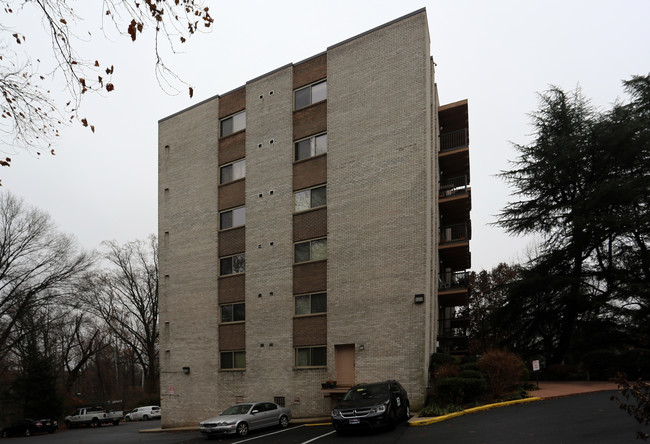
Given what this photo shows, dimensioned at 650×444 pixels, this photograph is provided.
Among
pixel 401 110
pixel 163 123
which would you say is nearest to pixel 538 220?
pixel 401 110

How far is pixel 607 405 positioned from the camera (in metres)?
15.7

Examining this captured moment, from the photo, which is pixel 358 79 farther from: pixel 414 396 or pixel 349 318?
pixel 414 396

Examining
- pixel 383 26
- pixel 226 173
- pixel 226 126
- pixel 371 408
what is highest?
pixel 383 26

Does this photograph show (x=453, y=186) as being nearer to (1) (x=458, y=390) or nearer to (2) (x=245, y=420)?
(1) (x=458, y=390)

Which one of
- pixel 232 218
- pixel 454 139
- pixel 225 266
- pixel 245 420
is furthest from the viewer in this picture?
pixel 454 139

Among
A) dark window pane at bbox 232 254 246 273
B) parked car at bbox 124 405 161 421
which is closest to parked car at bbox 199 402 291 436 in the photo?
dark window pane at bbox 232 254 246 273

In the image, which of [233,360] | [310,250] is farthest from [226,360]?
[310,250]

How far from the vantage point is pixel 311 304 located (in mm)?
24453

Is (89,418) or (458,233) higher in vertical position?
(458,233)

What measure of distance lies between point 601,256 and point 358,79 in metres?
18.3

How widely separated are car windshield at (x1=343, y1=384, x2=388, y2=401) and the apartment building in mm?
4469

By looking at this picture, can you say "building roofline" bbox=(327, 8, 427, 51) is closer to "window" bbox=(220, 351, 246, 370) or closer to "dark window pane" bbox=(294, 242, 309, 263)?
"dark window pane" bbox=(294, 242, 309, 263)

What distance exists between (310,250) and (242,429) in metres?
8.79

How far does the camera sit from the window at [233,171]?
93.4ft
